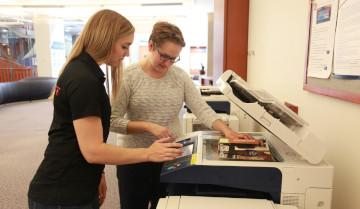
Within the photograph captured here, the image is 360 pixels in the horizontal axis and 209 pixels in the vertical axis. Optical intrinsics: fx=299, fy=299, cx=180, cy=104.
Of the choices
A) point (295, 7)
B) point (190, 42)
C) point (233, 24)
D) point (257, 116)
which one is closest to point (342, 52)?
point (257, 116)

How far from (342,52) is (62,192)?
1.09 metres

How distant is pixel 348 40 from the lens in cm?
107

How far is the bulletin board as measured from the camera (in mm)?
1031

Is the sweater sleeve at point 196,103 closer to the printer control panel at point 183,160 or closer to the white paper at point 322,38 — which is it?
the printer control panel at point 183,160

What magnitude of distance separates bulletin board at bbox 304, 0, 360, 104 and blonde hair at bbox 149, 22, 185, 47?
61cm

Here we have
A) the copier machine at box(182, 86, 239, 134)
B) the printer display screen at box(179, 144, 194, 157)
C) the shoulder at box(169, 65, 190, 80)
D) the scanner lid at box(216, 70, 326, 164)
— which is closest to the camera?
the scanner lid at box(216, 70, 326, 164)

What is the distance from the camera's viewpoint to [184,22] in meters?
9.62

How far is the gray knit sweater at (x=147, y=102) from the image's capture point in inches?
50.7

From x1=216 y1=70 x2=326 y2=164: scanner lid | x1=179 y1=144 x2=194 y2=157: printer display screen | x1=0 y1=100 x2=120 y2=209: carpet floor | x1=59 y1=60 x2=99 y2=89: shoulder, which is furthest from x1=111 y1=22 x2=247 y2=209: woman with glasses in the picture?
x1=0 y1=100 x2=120 y2=209: carpet floor

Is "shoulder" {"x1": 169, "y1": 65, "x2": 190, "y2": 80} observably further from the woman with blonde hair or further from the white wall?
the white wall

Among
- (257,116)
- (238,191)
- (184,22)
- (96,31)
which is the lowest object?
(238,191)

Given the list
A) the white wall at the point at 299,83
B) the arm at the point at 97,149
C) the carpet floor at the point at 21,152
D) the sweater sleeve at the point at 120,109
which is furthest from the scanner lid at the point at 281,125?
the carpet floor at the point at 21,152

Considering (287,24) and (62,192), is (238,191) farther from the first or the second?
(287,24)

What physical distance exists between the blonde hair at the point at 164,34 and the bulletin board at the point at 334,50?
2.00 feet
